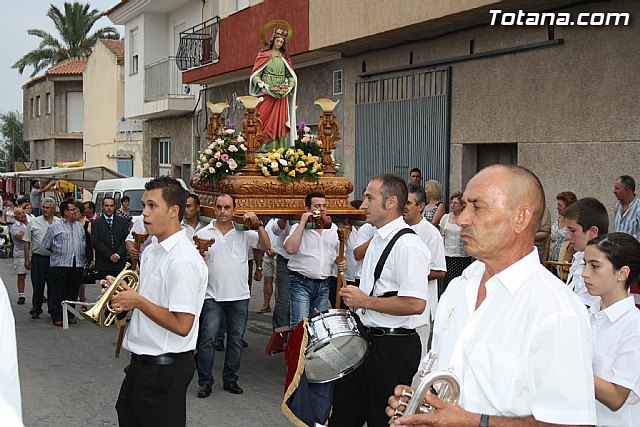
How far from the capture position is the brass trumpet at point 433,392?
2822 millimetres

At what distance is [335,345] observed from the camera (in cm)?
580

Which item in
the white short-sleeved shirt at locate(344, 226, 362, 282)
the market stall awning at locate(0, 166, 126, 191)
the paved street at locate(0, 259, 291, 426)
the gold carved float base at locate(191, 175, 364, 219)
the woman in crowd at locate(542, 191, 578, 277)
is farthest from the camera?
the market stall awning at locate(0, 166, 126, 191)

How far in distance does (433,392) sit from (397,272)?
269 cm

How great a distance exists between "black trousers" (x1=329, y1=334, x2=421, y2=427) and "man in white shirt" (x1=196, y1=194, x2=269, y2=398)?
3063 mm

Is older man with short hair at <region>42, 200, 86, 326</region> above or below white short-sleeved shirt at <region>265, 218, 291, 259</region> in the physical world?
below

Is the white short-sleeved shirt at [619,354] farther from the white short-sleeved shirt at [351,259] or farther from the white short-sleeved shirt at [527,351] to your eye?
the white short-sleeved shirt at [351,259]

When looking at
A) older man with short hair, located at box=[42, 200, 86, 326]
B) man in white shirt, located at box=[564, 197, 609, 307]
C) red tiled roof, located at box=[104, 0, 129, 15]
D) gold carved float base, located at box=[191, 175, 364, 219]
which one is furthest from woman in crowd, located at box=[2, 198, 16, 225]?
man in white shirt, located at box=[564, 197, 609, 307]

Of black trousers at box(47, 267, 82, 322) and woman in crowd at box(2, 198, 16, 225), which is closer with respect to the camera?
black trousers at box(47, 267, 82, 322)

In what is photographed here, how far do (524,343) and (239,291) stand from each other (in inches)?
250

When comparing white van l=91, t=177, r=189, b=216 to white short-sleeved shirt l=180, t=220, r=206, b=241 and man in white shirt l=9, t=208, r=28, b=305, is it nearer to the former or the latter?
man in white shirt l=9, t=208, r=28, b=305

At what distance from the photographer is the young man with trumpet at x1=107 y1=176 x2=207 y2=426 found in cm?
502

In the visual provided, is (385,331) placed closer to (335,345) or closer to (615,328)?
(335,345)

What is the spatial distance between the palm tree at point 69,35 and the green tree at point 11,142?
546cm

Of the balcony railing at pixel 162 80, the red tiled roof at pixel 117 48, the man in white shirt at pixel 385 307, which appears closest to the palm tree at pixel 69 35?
the red tiled roof at pixel 117 48
